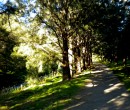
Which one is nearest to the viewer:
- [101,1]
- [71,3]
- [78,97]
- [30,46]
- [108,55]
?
[78,97]

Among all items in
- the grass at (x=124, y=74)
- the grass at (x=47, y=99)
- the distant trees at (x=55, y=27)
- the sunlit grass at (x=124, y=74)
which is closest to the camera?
the grass at (x=47, y=99)

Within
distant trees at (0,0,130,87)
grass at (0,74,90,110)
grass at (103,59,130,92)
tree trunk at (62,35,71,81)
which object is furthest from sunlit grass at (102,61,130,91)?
tree trunk at (62,35,71,81)

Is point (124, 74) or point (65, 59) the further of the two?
point (65, 59)

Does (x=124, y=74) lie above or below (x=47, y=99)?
above

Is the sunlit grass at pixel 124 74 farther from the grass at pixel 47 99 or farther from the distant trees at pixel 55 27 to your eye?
the grass at pixel 47 99

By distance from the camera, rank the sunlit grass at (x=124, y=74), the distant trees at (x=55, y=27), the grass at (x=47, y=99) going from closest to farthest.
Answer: the grass at (x=47, y=99), the sunlit grass at (x=124, y=74), the distant trees at (x=55, y=27)

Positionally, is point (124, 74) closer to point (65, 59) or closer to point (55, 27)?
point (65, 59)

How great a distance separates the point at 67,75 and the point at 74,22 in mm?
5261

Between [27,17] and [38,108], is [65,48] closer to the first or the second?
[27,17]

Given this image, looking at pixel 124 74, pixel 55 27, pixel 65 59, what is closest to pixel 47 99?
pixel 65 59

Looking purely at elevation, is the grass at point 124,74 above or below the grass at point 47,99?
above

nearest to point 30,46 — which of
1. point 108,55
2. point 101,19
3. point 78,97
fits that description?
point 101,19

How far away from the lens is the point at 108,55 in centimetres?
6228

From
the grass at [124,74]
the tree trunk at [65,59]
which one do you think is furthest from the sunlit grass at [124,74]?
the tree trunk at [65,59]
